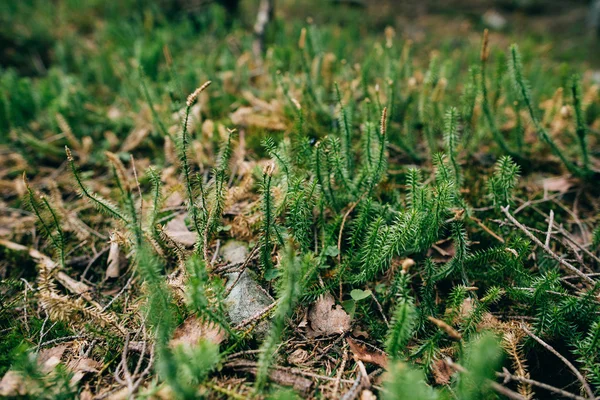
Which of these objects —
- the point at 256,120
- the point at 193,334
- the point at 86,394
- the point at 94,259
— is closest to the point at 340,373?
the point at 193,334

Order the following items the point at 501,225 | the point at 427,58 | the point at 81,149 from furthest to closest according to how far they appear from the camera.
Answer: the point at 427,58 < the point at 81,149 < the point at 501,225

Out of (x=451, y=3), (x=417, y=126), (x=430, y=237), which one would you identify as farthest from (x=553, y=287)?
(x=451, y=3)

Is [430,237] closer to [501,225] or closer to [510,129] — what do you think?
[501,225]

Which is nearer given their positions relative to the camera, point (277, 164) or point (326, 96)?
point (277, 164)

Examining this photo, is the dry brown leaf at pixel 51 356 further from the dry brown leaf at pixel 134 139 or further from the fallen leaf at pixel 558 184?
the fallen leaf at pixel 558 184

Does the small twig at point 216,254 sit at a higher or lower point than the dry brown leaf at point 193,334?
higher

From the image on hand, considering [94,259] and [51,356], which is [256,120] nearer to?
[94,259]

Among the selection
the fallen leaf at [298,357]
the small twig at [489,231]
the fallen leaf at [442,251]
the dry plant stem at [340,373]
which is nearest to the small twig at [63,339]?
the fallen leaf at [298,357]
